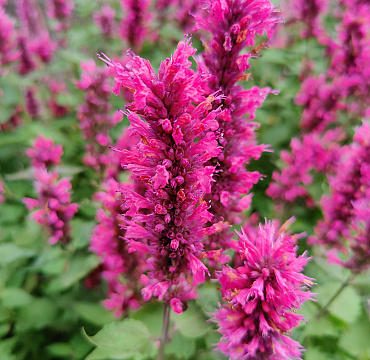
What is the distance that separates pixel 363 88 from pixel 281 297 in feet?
7.95

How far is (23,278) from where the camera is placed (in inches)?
106

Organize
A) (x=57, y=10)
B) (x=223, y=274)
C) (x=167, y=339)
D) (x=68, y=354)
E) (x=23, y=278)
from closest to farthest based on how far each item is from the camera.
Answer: (x=223, y=274), (x=167, y=339), (x=68, y=354), (x=23, y=278), (x=57, y=10)

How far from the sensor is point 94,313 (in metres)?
2.08

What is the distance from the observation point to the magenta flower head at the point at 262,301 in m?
1.06

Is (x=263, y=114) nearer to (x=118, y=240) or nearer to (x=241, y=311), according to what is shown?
(x=118, y=240)

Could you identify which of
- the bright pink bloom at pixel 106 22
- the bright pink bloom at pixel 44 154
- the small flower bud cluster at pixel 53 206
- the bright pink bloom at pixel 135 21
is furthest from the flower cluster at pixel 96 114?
the bright pink bloom at pixel 106 22

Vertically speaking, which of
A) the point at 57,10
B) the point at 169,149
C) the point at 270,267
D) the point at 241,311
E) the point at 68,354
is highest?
the point at 57,10

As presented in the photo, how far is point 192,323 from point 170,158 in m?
0.79

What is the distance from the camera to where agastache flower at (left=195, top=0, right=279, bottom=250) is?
122cm

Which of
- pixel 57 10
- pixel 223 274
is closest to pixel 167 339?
pixel 223 274

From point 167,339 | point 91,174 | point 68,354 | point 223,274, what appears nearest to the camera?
point 223,274

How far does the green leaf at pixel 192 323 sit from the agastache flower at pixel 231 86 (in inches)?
11.4

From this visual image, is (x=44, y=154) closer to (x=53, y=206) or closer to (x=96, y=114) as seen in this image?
(x=96, y=114)

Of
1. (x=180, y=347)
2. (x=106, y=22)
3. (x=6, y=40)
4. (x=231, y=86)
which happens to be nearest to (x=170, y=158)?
(x=231, y=86)
